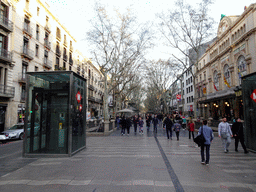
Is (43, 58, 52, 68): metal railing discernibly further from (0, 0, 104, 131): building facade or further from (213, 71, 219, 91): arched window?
(213, 71, 219, 91): arched window

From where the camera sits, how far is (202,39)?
1981 centimetres

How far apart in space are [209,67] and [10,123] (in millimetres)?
36025

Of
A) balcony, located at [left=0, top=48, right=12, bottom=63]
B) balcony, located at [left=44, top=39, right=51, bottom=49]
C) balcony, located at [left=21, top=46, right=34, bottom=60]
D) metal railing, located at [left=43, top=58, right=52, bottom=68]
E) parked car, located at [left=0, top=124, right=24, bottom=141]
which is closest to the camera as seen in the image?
parked car, located at [left=0, top=124, right=24, bottom=141]

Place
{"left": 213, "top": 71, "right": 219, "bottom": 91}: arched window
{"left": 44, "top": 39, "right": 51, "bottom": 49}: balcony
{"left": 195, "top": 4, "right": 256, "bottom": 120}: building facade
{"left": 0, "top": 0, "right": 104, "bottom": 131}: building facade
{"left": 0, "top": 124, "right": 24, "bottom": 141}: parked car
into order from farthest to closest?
1. {"left": 213, "top": 71, "right": 219, "bottom": 91}: arched window
2. {"left": 44, "top": 39, "right": 51, "bottom": 49}: balcony
3. {"left": 195, "top": 4, "right": 256, "bottom": 120}: building facade
4. {"left": 0, "top": 0, "right": 104, "bottom": 131}: building facade
5. {"left": 0, "top": 124, "right": 24, "bottom": 141}: parked car

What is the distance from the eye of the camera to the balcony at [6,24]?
20377 mm

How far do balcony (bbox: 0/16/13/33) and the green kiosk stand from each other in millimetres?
16635

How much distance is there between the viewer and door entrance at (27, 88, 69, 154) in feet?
27.1

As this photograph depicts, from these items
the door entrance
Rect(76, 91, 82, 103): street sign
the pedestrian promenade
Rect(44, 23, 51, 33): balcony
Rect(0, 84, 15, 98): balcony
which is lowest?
the pedestrian promenade

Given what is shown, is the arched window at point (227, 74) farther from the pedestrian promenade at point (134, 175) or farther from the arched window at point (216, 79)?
the pedestrian promenade at point (134, 175)

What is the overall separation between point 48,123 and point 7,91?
1624 centimetres

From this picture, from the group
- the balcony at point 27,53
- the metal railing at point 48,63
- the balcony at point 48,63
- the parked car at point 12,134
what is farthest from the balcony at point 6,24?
the parked car at point 12,134

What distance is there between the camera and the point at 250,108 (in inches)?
362

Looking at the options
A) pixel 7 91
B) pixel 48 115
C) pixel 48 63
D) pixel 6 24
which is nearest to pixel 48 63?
pixel 48 63

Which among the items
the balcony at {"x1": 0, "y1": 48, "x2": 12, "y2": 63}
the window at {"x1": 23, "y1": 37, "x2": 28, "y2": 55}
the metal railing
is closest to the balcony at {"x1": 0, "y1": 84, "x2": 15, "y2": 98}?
the balcony at {"x1": 0, "y1": 48, "x2": 12, "y2": 63}
